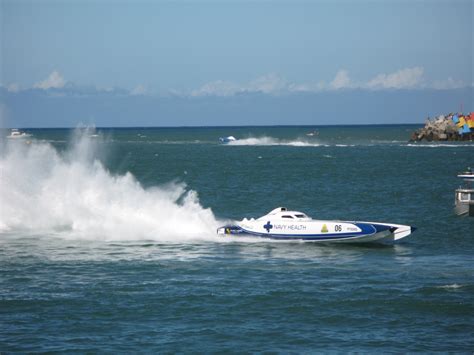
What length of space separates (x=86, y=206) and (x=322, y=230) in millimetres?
13928

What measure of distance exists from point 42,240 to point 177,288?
13.3 metres

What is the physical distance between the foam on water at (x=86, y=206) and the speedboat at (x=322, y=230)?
3120 millimetres

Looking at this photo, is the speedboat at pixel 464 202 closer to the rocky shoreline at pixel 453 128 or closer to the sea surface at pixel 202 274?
the sea surface at pixel 202 274

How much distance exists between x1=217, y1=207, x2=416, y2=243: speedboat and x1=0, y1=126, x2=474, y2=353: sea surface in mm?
486

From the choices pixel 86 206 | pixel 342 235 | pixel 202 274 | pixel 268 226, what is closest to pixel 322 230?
pixel 342 235

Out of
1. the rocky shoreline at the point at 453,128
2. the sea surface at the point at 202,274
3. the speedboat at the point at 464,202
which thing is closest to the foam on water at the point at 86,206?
the sea surface at the point at 202,274

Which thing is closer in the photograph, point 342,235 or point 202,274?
point 202,274

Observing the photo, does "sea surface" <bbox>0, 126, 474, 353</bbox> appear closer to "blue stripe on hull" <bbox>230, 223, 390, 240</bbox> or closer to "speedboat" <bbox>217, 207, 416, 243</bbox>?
"blue stripe on hull" <bbox>230, 223, 390, 240</bbox>

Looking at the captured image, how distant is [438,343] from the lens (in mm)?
23344

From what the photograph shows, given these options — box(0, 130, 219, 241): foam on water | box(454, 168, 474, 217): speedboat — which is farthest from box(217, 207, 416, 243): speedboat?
box(454, 168, 474, 217): speedboat

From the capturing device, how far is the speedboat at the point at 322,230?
125 feet

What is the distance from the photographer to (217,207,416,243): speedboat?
38.0 m

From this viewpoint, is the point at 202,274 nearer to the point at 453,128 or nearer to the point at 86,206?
the point at 86,206

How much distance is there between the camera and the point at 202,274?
32125mm
